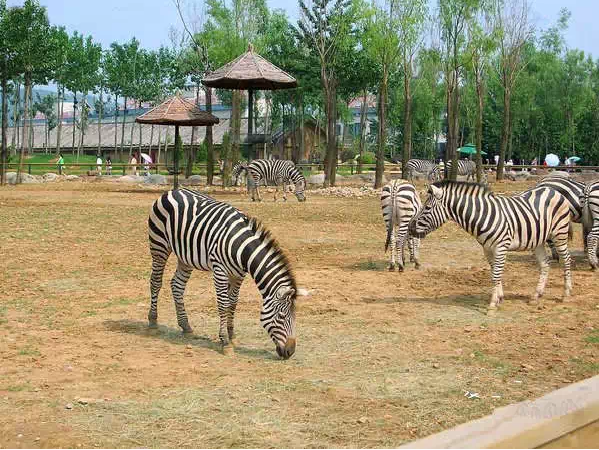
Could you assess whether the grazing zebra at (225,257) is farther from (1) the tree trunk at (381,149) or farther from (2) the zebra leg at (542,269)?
(1) the tree trunk at (381,149)

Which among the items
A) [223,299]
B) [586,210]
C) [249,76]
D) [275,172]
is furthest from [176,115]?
[223,299]

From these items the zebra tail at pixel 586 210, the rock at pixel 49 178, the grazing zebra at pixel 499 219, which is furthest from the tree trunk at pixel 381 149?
the grazing zebra at pixel 499 219

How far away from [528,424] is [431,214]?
4965mm

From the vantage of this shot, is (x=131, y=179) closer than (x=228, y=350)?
No

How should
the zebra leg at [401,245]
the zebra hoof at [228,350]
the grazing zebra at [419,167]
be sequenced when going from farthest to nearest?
the grazing zebra at [419,167]
the zebra leg at [401,245]
the zebra hoof at [228,350]

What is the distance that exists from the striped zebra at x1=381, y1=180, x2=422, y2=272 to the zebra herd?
15mm

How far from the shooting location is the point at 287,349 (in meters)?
6.51

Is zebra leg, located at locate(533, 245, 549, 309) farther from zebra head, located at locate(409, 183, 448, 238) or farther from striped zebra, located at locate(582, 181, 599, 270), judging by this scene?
striped zebra, located at locate(582, 181, 599, 270)

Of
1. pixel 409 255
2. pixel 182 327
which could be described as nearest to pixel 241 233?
pixel 182 327

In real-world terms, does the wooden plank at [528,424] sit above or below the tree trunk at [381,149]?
below

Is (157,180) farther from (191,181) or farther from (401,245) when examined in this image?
(401,245)

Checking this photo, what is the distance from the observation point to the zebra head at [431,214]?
916 centimetres

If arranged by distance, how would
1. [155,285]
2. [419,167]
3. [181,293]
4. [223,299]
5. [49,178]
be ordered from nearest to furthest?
[223,299]
[181,293]
[155,285]
[49,178]
[419,167]

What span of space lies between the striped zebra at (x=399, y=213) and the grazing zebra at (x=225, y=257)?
452 cm
